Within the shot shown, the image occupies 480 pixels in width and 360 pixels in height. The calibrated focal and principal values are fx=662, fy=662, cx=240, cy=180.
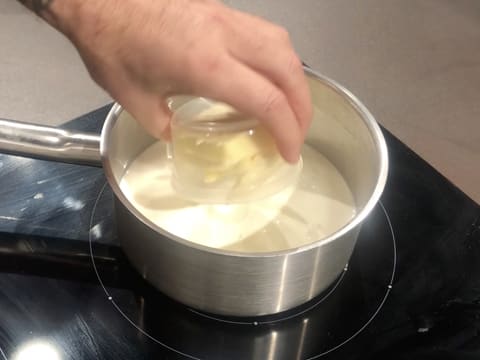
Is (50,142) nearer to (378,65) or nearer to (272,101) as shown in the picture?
(272,101)

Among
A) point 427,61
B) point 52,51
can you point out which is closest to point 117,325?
point 52,51

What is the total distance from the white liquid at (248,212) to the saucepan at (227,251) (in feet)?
0.06

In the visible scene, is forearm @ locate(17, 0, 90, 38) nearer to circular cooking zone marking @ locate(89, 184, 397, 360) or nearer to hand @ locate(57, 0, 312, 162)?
hand @ locate(57, 0, 312, 162)

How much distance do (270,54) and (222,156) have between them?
11 cm

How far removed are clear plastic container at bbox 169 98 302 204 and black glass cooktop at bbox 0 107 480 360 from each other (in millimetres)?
113

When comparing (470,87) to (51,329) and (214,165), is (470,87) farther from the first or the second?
(51,329)

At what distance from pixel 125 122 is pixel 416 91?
0.48 m

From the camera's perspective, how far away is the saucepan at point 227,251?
531 mm

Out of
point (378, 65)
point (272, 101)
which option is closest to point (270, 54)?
point (272, 101)

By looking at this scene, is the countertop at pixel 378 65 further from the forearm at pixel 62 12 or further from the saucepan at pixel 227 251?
the forearm at pixel 62 12

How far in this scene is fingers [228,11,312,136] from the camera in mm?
511

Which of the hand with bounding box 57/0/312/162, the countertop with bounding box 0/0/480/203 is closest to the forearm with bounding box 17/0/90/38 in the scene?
the hand with bounding box 57/0/312/162

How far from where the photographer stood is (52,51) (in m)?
1.00

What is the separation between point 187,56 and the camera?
49 cm
